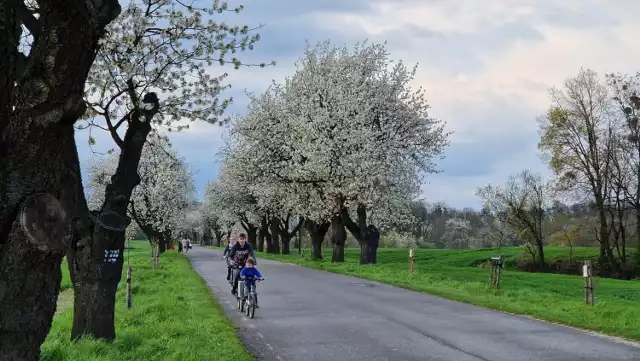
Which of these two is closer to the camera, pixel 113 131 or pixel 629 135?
pixel 113 131

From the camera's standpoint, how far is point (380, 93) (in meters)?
38.2

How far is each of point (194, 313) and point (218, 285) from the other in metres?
8.84

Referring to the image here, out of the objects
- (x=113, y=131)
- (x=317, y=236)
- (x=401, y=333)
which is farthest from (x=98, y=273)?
(x=317, y=236)

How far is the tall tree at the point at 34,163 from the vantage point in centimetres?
444

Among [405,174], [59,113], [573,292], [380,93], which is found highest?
[380,93]

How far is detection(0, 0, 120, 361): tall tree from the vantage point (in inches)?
175

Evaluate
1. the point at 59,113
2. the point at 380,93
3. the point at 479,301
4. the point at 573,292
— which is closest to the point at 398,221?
the point at 380,93

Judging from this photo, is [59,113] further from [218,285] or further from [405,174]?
[405,174]

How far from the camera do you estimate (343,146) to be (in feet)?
120

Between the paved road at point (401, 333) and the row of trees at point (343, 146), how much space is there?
17822 millimetres

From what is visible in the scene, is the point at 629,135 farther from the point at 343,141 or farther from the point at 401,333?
the point at 401,333

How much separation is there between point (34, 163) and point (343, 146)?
3204cm

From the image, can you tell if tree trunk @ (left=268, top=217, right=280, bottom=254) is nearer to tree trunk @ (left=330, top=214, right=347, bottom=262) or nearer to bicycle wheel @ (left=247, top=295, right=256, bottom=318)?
tree trunk @ (left=330, top=214, right=347, bottom=262)

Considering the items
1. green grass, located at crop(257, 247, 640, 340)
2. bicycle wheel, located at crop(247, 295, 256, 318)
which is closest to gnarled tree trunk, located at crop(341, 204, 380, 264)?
green grass, located at crop(257, 247, 640, 340)
